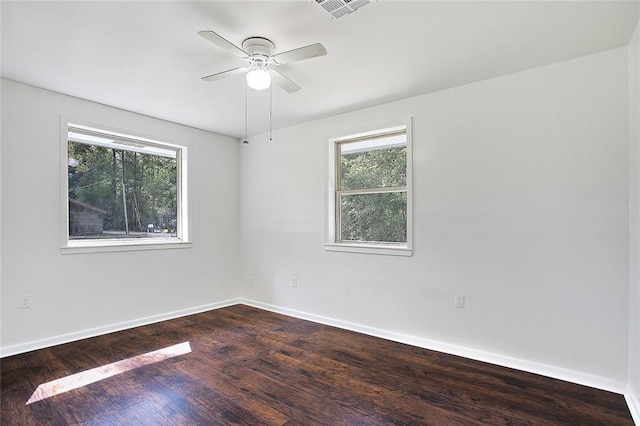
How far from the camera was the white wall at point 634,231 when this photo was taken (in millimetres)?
2121

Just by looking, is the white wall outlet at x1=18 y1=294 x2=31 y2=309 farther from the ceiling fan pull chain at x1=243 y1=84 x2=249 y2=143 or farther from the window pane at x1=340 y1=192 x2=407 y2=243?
the window pane at x1=340 y1=192 x2=407 y2=243

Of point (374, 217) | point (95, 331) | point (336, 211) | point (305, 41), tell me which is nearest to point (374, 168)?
point (374, 217)

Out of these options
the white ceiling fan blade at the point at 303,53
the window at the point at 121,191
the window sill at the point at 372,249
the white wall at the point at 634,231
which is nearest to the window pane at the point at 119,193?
the window at the point at 121,191

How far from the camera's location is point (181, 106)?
3.63 metres

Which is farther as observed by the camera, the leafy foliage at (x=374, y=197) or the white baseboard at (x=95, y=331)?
the leafy foliage at (x=374, y=197)

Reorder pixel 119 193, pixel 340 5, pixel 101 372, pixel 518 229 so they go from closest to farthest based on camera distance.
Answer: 1. pixel 340 5
2. pixel 101 372
3. pixel 518 229
4. pixel 119 193

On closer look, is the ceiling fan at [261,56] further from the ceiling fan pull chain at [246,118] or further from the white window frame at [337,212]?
the white window frame at [337,212]

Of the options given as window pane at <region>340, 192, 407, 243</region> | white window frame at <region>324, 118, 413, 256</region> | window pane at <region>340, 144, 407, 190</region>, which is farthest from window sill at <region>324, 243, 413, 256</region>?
window pane at <region>340, 144, 407, 190</region>

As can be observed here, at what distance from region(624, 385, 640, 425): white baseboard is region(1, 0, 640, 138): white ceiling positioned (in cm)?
237

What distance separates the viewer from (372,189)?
3.79 m

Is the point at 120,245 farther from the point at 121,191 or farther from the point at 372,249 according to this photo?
the point at 372,249

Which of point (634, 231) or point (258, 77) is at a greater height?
point (258, 77)

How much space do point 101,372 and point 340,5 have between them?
10.5 feet

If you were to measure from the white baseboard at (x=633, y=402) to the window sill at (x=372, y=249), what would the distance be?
71.0 inches
